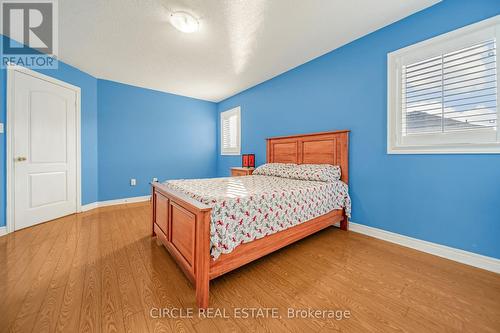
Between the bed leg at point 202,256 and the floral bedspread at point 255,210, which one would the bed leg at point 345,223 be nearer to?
the floral bedspread at point 255,210

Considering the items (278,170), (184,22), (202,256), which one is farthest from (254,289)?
(184,22)

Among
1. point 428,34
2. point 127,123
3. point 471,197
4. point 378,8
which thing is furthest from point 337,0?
point 127,123

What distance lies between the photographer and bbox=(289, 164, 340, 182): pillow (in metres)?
2.50

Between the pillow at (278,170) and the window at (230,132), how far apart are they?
154cm

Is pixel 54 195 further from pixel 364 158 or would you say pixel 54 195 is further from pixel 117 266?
pixel 364 158

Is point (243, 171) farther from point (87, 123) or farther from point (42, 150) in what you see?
point (42, 150)

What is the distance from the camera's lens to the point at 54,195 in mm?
3043

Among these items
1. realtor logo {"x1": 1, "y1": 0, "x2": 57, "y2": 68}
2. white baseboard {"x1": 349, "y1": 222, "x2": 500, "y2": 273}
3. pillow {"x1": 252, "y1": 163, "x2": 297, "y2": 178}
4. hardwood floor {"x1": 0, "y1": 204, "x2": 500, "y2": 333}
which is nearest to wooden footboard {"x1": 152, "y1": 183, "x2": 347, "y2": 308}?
hardwood floor {"x1": 0, "y1": 204, "x2": 500, "y2": 333}

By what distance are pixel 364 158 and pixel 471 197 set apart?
99 centimetres

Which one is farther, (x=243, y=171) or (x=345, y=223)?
(x=243, y=171)

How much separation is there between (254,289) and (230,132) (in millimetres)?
3999

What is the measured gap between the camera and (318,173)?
2.52 metres

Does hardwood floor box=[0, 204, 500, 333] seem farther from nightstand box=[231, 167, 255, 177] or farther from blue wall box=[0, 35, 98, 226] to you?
nightstand box=[231, 167, 255, 177]

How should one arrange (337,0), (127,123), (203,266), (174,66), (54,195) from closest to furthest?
(203,266) → (337,0) → (54,195) → (174,66) → (127,123)
